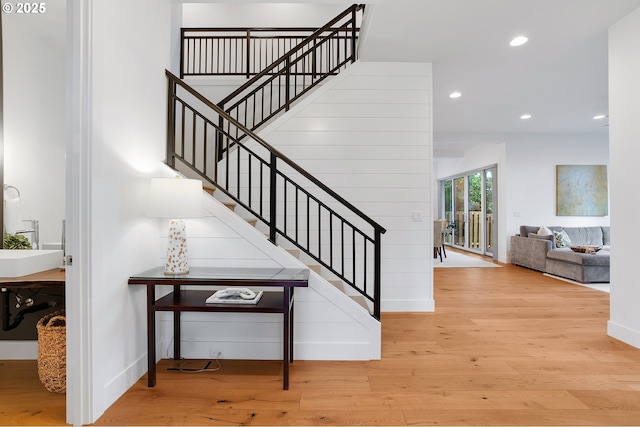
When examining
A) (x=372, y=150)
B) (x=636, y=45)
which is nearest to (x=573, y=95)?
(x=636, y=45)

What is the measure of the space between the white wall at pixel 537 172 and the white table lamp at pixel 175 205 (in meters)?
7.41

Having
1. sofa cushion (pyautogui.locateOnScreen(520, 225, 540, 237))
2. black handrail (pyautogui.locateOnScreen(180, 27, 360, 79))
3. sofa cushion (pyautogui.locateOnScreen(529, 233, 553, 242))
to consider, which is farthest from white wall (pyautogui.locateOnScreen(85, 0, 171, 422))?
sofa cushion (pyautogui.locateOnScreen(520, 225, 540, 237))

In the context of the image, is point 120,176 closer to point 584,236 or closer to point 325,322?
point 325,322

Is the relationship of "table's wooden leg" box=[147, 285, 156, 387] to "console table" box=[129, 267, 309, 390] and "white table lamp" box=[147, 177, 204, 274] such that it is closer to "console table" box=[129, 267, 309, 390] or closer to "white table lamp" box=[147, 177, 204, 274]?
"console table" box=[129, 267, 309, 390]

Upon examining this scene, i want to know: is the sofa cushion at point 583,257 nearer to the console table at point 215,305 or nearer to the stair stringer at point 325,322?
the stair stringer at point 325,322

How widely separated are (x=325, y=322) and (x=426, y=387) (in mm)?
868

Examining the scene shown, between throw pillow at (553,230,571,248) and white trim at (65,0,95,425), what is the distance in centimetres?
757

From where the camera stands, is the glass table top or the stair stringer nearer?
the glass table top

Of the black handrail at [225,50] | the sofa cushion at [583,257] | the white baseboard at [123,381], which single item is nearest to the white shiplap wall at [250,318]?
the white baseboard at [123,381]

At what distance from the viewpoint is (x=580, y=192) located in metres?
7.93

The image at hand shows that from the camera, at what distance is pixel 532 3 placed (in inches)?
122

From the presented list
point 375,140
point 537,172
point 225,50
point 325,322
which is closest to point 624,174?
point 375,140

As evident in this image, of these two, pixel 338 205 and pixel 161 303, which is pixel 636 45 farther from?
pixel 161 303

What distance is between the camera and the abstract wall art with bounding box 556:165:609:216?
7.90 meters
